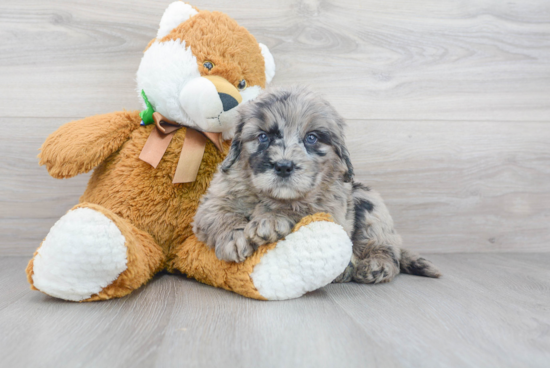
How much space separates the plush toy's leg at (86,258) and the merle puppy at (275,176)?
0.90 ft

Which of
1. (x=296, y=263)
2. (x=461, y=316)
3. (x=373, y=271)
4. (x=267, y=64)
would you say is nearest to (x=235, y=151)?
(x=296, y=263)

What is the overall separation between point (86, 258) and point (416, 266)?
1.27 meters

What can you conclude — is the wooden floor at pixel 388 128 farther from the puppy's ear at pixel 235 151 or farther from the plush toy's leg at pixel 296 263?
the puppy's ear at pixel 235 151

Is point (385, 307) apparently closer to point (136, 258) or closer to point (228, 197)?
point (228, 197)

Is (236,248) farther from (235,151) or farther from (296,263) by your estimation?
(235,151)

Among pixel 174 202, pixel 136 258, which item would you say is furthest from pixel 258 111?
pixel 136 258

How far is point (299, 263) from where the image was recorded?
4.09ft

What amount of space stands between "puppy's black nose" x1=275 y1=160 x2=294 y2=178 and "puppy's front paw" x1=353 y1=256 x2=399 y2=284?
0.56 meters

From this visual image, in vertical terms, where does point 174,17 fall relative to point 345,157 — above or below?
above

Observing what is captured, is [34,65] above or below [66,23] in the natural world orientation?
below

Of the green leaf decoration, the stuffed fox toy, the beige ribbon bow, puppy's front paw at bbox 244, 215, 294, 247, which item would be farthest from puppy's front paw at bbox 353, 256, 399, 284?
the green leaf decoration

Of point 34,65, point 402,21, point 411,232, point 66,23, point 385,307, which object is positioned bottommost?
point 411,232

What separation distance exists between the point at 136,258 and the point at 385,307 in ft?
2.62

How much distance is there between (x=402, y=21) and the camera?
6.95 feet
